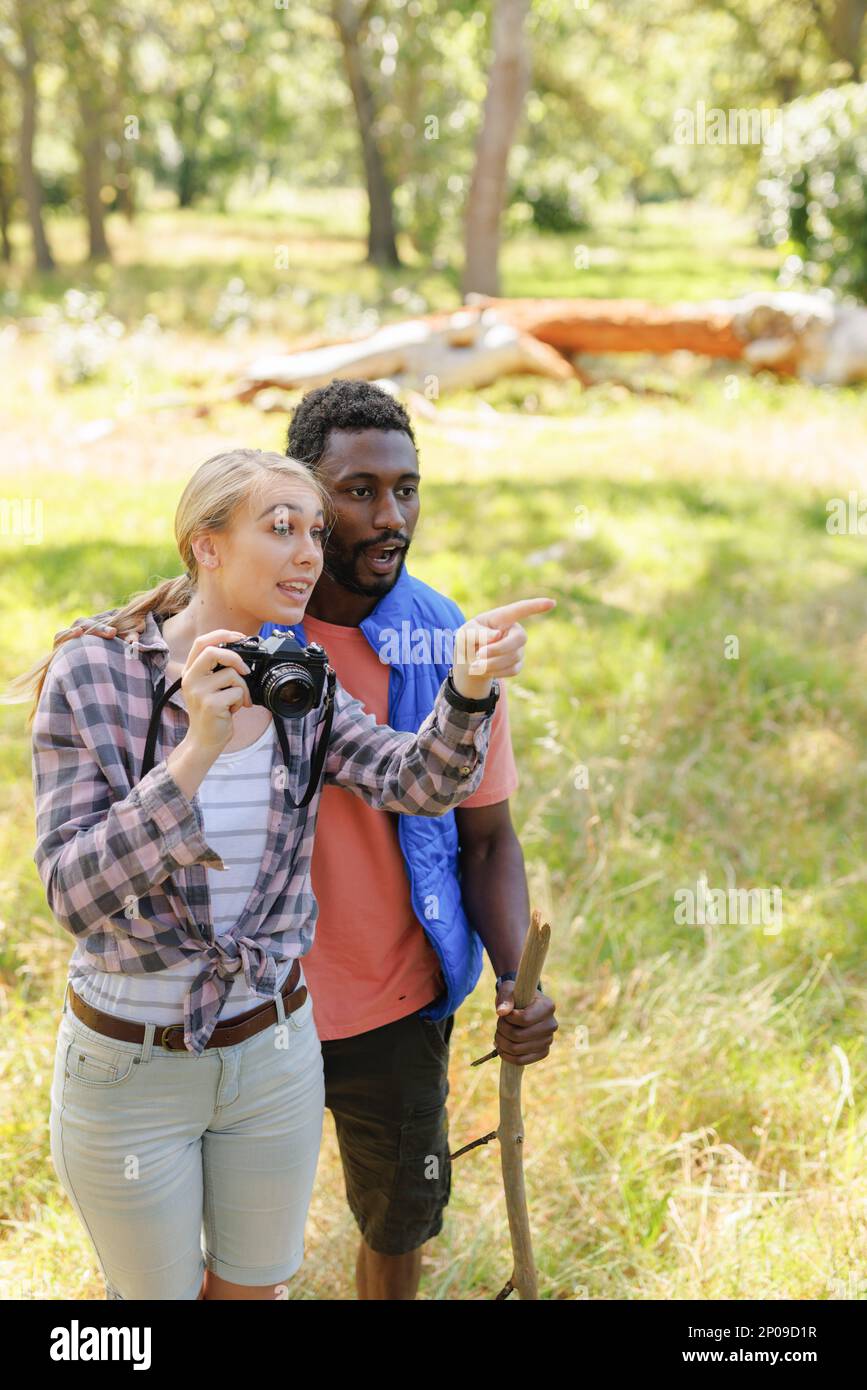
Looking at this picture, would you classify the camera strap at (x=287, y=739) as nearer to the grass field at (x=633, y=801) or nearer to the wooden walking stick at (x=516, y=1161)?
the wooden walking stick at (x=516, y=1161)

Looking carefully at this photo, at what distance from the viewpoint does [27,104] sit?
672 inches

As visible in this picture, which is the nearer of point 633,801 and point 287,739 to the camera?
point 287,739

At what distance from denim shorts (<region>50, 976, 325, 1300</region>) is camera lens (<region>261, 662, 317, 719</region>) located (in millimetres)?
548

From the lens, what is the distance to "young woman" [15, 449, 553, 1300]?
188 cm

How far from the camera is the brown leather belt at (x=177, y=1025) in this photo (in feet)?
6.34

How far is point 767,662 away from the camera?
5.82 m

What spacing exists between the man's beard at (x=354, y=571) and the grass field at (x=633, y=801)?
5.04 ft

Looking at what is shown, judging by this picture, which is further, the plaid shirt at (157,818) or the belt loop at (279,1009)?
the belt loop at (279,1009)

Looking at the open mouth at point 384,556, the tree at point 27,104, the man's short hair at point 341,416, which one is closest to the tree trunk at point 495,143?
the tree at point 27,104

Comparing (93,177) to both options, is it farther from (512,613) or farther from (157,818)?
(157,818)

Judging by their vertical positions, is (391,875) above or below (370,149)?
below

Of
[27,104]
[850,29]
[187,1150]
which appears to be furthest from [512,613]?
[850,29]

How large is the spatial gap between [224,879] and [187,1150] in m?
0.45

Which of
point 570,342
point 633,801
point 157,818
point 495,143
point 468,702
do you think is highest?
point 495,143
